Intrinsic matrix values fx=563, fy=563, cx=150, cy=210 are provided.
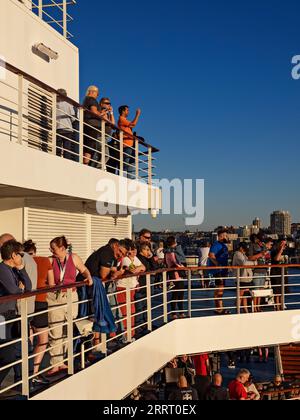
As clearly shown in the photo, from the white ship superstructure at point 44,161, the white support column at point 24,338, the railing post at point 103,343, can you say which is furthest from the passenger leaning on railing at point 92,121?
the white support column at point 24,338

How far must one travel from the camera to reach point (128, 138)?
1217 centimetres

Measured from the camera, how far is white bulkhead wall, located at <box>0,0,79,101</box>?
389 inches

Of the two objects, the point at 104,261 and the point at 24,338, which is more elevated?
the point at 104,261

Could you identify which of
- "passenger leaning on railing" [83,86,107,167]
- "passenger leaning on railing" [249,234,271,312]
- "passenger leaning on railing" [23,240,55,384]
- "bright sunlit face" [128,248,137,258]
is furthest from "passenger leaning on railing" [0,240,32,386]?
"passenger leaning on railing" [249,234,271,312]

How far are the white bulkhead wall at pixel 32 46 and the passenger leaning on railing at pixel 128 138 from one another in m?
1.53

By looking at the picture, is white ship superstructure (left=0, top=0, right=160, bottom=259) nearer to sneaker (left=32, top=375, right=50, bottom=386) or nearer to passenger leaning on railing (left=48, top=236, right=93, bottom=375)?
passenger leaning on railing (left=48, top=236, right=93, bottom=375)

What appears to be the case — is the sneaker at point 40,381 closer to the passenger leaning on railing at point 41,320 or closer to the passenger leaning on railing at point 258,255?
the passenger leaning on railing at point 41,320

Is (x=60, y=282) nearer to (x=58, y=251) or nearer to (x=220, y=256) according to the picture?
(x=58, y=251)

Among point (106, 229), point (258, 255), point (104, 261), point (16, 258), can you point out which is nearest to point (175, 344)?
point (258, 255)

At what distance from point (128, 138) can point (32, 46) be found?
9.08ft

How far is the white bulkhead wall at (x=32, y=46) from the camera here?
32.4 feet

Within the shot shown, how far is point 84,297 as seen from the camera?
675cm
